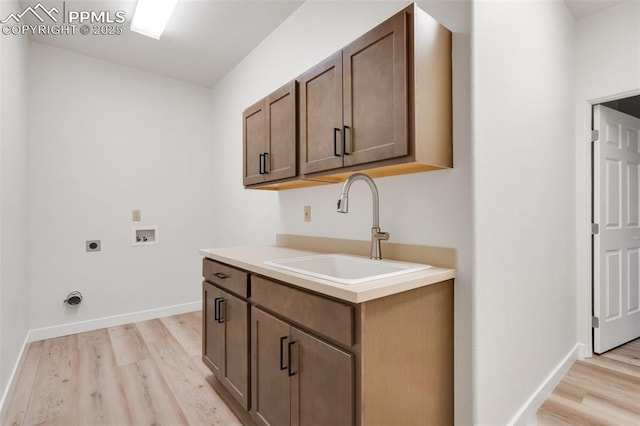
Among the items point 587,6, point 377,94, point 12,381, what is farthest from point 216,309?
point 587,6

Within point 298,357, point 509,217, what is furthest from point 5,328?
point 509,217

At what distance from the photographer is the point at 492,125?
1.54m

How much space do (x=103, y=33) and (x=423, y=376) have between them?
11.5ft

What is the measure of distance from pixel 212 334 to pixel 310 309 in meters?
1.18

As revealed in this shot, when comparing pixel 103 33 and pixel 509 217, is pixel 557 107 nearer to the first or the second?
pixel 509 217

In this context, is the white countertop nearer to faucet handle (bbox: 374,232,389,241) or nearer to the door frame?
faucet handle (bbox: 374,232,389,241)

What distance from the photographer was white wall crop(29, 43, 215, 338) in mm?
3055

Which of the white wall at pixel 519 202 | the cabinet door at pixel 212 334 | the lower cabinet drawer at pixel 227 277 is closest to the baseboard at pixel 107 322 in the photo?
the cabinet door at pixel 212 334

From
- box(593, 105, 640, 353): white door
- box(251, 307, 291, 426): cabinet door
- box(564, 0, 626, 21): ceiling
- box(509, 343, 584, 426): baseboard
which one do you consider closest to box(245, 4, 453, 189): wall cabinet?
box(251, 307, 291, 426): cabinet door

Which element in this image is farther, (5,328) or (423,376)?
(5,328)

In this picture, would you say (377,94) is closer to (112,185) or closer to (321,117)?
(321,117)

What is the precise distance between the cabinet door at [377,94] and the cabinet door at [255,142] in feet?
2.81

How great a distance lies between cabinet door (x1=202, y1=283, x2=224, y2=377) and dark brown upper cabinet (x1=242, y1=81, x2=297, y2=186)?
2.68ft

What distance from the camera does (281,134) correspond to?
6.81 feet
